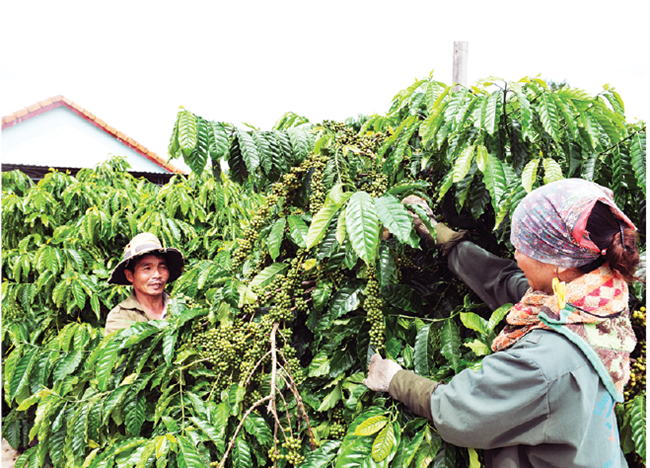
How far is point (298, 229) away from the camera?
5.39 ft

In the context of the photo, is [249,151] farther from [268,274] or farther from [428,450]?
[428,450]

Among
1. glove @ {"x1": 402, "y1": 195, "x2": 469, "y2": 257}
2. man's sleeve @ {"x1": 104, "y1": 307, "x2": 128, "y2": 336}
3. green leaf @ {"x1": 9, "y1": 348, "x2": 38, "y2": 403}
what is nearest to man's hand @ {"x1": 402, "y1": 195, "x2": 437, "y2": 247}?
glove @ {"x1": 402, "y1": 195, "x2": 469, "y2": 257}

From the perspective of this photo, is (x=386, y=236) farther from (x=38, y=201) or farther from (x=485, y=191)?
(x=38, y=201)

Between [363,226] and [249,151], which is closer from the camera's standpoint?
[363,226]

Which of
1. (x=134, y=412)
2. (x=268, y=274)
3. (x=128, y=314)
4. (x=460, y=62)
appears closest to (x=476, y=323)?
(x=268, y=274)

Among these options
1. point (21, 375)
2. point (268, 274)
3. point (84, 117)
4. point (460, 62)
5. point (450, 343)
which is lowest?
point (21, 375)

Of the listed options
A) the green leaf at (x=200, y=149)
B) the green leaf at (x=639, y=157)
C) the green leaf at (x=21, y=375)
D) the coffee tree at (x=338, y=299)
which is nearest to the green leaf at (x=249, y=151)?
the coffee tree at (x=338, y=299)

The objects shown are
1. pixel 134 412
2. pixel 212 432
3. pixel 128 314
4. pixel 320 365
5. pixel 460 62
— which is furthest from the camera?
pixel 460 62

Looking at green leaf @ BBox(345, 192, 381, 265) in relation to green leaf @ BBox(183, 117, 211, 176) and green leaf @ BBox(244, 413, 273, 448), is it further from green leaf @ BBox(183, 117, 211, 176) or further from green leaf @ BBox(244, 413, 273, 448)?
green leaf @ BBox(244, 413, 273, 448)

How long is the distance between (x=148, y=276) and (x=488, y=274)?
230cm

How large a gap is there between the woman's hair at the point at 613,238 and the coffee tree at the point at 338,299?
0.27 meters

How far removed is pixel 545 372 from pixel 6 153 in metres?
11.9

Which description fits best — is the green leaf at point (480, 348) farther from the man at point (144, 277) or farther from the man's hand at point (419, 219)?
the man at point (144, 277)

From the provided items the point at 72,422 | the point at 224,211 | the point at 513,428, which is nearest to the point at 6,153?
the point at 224,211
